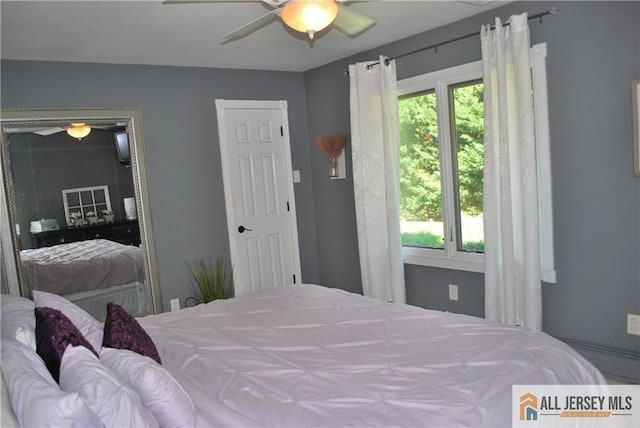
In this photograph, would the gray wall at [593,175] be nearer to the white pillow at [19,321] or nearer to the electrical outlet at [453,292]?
the electrical outlet at [453,292]

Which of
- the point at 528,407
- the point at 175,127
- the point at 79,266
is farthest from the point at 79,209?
the point at 528,407

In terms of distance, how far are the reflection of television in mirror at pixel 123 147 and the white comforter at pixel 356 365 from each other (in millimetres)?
1880

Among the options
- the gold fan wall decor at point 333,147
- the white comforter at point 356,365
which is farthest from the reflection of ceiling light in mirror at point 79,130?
the gold fan wall decor at point 333,147

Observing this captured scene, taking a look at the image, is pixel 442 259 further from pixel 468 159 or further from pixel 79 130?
pixel 79 130

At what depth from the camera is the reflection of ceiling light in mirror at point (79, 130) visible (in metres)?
3.95

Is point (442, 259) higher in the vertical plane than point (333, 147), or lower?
lower

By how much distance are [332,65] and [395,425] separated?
159 inches

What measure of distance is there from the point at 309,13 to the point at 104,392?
169 cm

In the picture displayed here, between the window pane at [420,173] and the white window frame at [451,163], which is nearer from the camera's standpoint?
the white window frame at [451,163]

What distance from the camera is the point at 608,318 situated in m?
3.16

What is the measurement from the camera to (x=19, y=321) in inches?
77.4

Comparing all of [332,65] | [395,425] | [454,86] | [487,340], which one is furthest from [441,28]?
[395,425]

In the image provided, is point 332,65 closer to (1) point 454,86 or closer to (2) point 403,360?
(1) point 454,86

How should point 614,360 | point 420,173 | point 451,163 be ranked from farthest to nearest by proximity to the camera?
1. point 420,173
2. point 451,163
3. point 614,360
